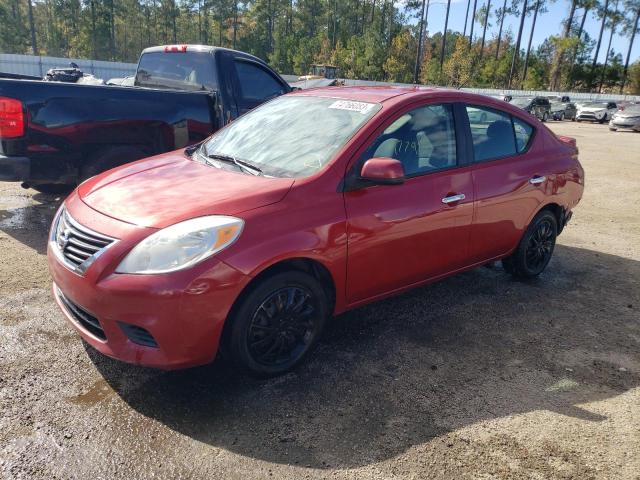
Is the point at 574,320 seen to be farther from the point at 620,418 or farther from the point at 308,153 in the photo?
the point at 308,153

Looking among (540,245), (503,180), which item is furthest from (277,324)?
(540,245)

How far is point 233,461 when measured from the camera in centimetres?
244

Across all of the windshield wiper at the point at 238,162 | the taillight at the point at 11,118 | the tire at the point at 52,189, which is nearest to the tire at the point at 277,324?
the windshield wiper at the point at 238,162

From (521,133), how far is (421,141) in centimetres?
135

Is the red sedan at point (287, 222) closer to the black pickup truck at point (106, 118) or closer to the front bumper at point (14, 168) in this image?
the black pickup truck at point (106, 118)

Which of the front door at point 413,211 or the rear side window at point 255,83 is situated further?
the rear side window at point 255,83

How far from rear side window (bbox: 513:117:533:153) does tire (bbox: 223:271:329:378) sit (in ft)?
8.03

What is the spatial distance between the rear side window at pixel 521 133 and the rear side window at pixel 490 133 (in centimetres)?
6

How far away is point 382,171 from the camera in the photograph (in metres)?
3.09

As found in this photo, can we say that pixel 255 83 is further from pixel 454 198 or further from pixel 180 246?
pixel 180 246

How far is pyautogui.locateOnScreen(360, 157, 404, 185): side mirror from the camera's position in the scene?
309 cm

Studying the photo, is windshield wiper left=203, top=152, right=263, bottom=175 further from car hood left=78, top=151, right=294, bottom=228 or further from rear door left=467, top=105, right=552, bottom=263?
rear door left=467, top=105, right=552, bottom=263

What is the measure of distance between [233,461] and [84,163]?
383 cm

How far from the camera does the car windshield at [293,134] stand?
332 cm
